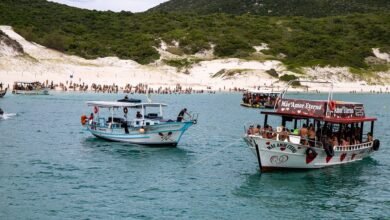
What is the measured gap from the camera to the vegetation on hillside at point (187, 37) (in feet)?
508

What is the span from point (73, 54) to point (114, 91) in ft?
88.7

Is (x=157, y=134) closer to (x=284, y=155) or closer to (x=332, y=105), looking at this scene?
(x=284, y=155)

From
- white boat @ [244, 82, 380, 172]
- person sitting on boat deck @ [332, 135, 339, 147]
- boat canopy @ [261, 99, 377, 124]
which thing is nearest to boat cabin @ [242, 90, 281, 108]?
white boat @ [244, 82, 380, 172]

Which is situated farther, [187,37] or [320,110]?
[187,37]

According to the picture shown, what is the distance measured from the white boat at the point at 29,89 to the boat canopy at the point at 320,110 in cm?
8177

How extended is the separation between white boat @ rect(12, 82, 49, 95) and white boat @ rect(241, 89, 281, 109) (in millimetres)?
39417

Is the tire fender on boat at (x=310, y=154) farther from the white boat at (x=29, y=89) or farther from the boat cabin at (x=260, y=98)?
the white boat at (x=29, y=89)

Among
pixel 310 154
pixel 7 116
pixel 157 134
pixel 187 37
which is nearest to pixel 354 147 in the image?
pixel 310 154

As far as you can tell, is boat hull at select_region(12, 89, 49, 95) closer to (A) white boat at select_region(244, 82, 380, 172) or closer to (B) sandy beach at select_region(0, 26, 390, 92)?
(B) sandy beach at select_region(0, 26, 390, 92)

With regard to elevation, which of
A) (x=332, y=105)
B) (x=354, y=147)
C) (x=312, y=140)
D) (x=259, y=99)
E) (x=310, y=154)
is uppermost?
(x=332, y=105)

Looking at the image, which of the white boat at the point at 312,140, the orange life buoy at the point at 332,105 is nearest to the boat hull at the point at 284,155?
the white boat at the point at 312,140

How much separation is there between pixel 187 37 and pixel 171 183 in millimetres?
138673

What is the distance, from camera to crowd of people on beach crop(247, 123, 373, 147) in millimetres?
37375

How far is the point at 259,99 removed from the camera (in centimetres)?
10419
